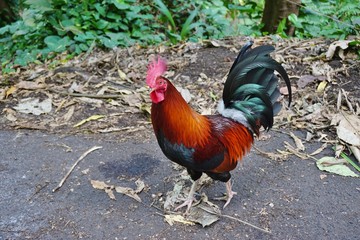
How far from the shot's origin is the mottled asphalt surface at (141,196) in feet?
10.3

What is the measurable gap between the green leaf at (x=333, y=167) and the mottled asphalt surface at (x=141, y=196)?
0.07 metres

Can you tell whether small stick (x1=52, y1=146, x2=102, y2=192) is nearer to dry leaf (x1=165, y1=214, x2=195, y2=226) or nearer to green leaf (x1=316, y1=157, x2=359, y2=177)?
dry leaf (x1=165, y1=214, x2=195, y2=226)

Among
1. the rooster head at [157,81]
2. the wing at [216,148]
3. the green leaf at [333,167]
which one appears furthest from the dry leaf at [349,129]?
the rooster head at [157,81]

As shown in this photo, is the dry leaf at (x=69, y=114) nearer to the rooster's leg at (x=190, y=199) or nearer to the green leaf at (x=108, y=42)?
the green leaf at (x=108, y=42)

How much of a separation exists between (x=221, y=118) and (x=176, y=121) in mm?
520

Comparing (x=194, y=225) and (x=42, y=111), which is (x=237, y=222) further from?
(x=42, y=111)

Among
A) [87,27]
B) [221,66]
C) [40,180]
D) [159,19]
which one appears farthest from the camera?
[159,19]

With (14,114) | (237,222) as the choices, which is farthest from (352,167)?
(14,114)

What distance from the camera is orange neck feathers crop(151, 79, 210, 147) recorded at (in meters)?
2.92

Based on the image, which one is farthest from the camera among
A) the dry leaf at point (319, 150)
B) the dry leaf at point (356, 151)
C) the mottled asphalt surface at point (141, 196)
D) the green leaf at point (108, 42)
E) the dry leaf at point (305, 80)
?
the green leaf at point (108, 42)

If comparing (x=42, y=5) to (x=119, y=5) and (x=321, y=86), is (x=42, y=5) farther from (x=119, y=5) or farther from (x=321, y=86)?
(x=321, y=86)

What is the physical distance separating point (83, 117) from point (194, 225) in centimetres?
213

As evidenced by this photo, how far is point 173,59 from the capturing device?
5844 mm

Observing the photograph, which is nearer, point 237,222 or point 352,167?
point 237,222
